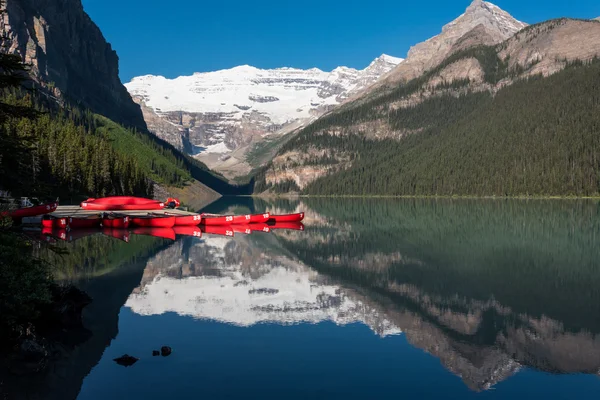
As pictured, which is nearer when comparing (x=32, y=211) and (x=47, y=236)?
(x=47, y=236)

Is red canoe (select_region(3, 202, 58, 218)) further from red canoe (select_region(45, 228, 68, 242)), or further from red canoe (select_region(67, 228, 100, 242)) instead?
red canoe (select_region(67, 228, 100, 242))

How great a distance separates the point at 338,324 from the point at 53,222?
188ft

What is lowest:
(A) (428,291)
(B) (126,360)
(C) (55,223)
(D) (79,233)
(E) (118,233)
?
(B) (126,360)

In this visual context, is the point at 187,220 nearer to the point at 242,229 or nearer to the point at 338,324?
the point at 242,229

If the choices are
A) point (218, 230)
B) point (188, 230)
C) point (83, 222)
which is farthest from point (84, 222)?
point (218, 230)

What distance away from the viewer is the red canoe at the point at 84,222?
77.2m

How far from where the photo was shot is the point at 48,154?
113 m

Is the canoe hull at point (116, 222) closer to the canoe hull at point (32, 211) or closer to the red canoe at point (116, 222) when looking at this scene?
the red canoe at point (116, 222)

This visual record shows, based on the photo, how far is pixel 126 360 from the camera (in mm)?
22578

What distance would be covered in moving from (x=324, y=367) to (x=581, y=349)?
38.2 feet

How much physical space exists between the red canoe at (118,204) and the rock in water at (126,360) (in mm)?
83871

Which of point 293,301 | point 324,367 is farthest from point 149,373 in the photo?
point 293,301

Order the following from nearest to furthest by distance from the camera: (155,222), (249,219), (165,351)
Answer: (165,351) → (155,222) → (249,219)

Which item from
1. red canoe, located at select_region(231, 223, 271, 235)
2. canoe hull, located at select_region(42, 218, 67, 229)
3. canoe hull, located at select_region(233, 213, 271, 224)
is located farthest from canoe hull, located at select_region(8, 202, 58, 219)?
canoe hull, located at select_region(233, 213, 271, 224)
